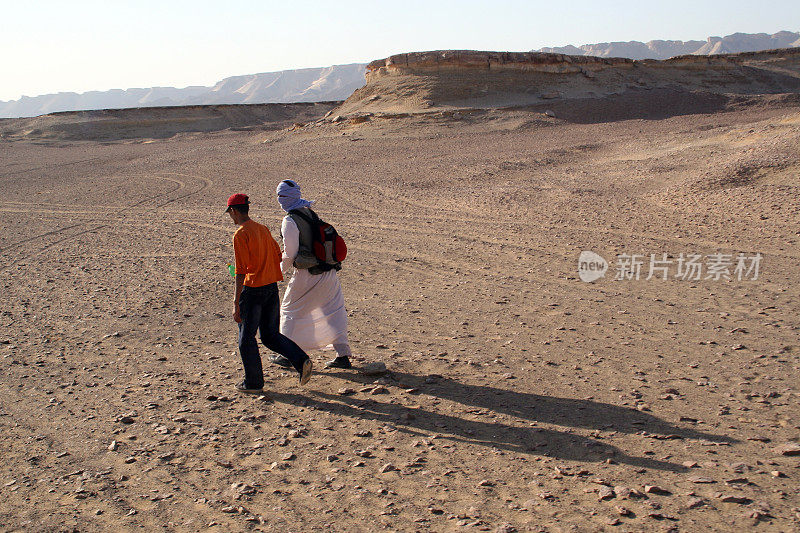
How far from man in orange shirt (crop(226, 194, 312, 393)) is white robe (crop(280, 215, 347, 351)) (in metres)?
0.30

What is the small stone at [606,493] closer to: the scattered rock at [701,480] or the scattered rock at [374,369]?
the scattered rock at [701,480]

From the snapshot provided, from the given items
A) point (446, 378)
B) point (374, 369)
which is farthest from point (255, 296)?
point (446, 378)

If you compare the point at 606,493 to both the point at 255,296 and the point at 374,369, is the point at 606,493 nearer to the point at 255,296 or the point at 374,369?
the point at 374,369

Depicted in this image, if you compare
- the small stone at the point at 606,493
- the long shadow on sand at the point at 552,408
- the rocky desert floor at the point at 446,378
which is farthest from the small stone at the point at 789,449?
the small stone at the point at 606,493

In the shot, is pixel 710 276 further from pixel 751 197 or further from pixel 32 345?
pixel 32 345

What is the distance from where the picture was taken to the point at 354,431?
4.50 metres

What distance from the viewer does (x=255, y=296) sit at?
502 cm

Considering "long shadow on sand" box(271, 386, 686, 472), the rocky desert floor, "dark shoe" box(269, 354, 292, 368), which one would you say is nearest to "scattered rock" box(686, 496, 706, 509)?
the rocky desert floor

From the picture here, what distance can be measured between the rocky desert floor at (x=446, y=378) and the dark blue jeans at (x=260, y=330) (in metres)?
0.25

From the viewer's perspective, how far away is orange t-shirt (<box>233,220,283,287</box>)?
4898 mm

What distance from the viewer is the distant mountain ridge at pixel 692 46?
143000mm

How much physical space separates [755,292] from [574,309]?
6.55 ft

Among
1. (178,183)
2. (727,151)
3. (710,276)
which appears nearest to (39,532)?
(710,276)

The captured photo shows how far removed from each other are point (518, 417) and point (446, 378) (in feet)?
2.94
